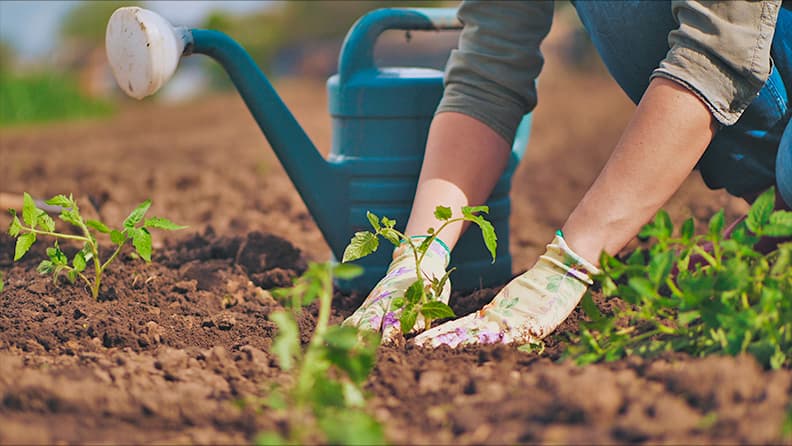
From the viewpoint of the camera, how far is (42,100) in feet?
→ 25.5

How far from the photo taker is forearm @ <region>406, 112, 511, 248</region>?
5.92ft

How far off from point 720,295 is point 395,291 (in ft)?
1.93

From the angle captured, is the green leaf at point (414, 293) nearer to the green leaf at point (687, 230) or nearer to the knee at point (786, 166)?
the green leaf at point (687, 230)

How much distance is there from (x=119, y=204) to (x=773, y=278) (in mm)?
2402

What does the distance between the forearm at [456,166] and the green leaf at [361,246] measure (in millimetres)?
215

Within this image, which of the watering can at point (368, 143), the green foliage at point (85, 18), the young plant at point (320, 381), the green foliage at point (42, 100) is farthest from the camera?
the green foliage at point (85, 18)

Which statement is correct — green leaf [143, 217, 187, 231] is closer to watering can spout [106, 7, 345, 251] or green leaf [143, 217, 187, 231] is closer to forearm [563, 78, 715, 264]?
watering can spout [106, 7, 345, 251]

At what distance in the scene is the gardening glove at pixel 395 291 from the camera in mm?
1521

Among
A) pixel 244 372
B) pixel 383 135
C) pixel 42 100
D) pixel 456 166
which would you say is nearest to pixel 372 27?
pixel 383 135

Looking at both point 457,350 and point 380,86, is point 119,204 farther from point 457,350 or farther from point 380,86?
point 457,350

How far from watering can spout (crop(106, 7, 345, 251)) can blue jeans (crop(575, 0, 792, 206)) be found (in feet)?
2.23

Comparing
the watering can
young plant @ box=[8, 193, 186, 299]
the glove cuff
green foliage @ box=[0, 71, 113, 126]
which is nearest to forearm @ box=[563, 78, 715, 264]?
the glove cuff

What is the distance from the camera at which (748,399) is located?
1.05 m

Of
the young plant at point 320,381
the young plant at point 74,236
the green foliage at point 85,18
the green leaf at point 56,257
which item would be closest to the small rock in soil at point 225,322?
the young plant at point 74,236
